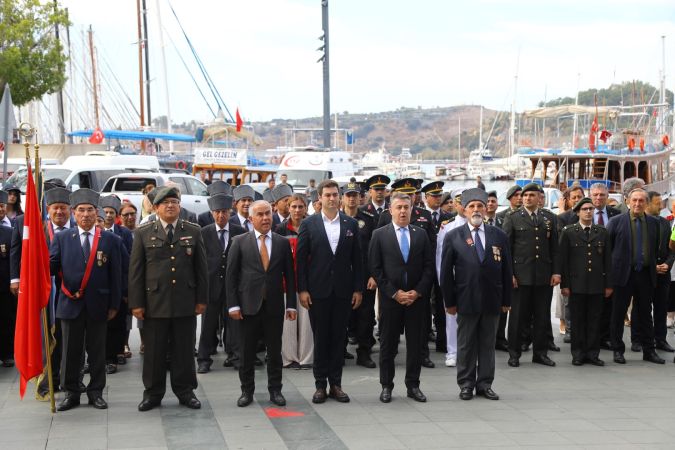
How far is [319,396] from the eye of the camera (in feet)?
28.0

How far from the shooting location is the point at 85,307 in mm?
8273

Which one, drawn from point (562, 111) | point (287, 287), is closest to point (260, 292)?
point (287, 287)

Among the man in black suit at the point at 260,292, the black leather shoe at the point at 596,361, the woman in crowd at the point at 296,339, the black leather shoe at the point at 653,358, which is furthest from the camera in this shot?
the black leather shoe at the point at 653,358

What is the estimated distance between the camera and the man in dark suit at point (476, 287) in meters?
8.84

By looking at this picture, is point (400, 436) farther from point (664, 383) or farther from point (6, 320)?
point (6, 320)

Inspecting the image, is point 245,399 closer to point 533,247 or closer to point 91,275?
point 91,275

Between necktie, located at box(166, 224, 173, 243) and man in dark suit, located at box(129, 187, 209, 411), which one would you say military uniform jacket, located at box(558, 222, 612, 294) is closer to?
man in dark suit, located at box(129, 187, 209, 411)

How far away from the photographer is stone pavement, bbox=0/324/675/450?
7.23 m

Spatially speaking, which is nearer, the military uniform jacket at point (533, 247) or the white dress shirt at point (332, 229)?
the white dress shirt at point (332, 229)

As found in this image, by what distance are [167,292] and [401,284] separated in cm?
216

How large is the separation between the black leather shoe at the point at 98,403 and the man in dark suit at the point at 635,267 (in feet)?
19.5

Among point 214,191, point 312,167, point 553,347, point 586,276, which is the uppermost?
point 312,167

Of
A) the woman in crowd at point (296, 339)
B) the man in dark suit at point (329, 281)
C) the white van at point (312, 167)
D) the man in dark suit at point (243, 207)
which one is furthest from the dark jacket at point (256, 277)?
the white van at point (312, 167)

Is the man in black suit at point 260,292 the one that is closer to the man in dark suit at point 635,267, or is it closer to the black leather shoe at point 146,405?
the black leather shoe at point 146,405
